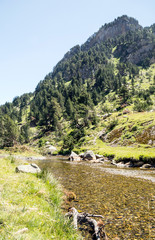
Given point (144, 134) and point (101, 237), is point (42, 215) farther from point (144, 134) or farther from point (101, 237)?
point (144, 134)

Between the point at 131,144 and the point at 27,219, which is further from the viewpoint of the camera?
the point at 131,144

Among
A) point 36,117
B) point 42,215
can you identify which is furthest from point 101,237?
point 36,117

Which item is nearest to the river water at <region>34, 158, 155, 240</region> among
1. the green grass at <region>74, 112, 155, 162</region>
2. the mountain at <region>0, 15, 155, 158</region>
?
the green grass at <region>74, 112, 155, 162</region>

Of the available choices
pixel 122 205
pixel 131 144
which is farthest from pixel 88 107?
pixel 122 205

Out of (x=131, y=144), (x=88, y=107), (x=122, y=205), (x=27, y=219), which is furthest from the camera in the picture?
(x=88, y=107)

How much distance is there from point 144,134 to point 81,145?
26532 mm

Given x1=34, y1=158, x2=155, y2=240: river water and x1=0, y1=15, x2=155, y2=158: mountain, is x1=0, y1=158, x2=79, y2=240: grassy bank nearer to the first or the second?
x1=34, y1=158, x2=155, y2=240: river water

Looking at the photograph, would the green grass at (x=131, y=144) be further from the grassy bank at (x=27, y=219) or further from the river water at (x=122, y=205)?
the grassy bank at (x=27, y=219)

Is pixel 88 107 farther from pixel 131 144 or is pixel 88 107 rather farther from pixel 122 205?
pixel 122 205

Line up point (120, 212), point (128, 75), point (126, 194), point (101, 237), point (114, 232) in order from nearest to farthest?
1. point (101, 237)
2. point (114, 232)
3. point (120, 212)
4. point (126, 194)
5. point (128, 75)

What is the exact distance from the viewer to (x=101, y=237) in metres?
7.37

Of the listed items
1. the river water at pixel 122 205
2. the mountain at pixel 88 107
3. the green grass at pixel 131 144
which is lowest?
the river water at pixel 122 205

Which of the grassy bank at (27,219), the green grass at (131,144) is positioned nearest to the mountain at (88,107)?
the green grass at (131,144)

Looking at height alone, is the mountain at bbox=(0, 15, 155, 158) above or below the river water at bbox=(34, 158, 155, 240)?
above
